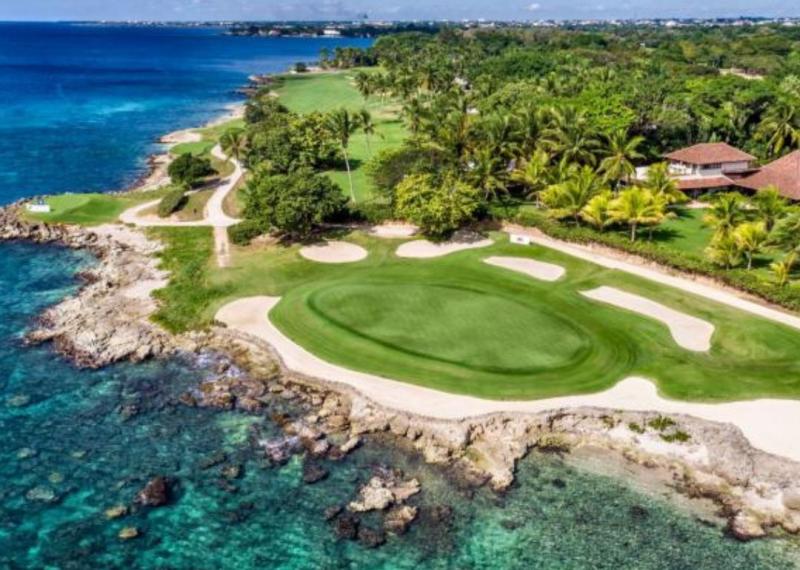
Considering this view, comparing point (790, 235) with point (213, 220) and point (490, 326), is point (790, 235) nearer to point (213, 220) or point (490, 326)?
point (490, 326)

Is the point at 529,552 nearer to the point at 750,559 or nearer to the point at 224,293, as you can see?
the point at 750,559

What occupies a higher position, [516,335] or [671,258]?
[671,258]

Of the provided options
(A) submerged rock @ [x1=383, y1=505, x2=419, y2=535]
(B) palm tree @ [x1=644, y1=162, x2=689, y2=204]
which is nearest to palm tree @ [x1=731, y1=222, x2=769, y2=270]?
(B) palm tree @ [x1=644, y1=162, x2=689, y2=204]

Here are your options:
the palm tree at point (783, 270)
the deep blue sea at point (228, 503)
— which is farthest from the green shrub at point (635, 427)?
the palm tree at point (783, 270)

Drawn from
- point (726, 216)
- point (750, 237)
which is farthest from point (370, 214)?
point (750, 237)

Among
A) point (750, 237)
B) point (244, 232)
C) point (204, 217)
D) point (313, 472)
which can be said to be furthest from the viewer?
point (204, 217)

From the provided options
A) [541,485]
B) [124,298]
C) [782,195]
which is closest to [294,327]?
[124,298]

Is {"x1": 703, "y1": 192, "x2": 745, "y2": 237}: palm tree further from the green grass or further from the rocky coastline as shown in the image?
the green grass
